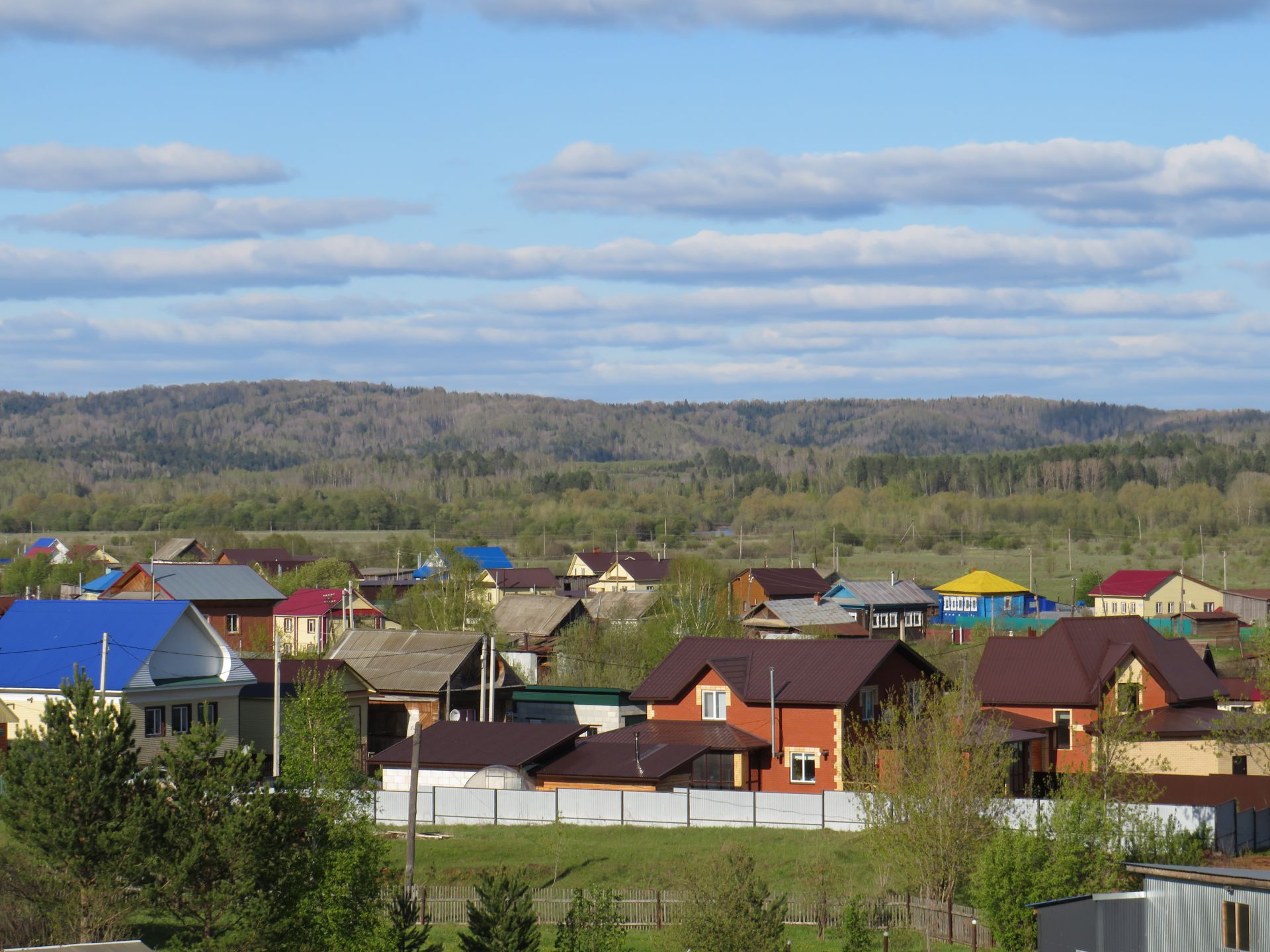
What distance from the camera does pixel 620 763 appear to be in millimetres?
40125

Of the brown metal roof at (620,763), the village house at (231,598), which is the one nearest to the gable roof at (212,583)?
the village house at (231,598)

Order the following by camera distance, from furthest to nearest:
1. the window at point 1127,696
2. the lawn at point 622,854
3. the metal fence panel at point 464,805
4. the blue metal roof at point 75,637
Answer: the window at point 1127,696 → the blue metal roof at point 75,637 → the metal fence panel at point 464,805 → the lawn at point 622,854

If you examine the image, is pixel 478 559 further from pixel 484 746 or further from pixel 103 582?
pixel 484 746

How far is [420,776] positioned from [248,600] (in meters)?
30.8

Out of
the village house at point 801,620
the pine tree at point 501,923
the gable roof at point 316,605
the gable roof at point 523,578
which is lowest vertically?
the pine tree at point 501,923

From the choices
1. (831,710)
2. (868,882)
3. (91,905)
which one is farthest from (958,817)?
(91,905)

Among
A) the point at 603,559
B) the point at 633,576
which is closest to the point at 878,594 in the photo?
the point at 633,576

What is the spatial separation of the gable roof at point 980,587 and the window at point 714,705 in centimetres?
5875

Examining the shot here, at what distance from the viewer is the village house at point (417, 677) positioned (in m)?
49.6

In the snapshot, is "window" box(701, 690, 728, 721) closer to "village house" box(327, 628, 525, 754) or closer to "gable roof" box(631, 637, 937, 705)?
"gable roof" box(631, 637, 937, 705)

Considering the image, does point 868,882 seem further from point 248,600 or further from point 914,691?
point 248,600

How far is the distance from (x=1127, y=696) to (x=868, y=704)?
7.75 metres

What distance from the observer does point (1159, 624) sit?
84812 mm

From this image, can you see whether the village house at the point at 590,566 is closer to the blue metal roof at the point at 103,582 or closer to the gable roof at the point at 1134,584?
the blue metal roof at the point at 103,582
